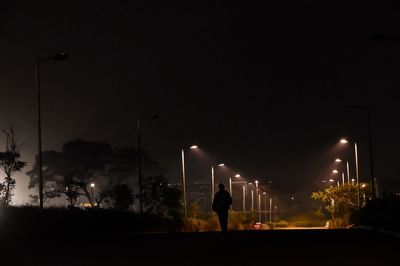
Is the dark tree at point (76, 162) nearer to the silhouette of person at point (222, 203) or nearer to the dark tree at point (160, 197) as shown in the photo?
the dark tree at point (160, 197)

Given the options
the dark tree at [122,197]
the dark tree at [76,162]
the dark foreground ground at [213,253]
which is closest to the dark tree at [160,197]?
the dark tree at [122,197]

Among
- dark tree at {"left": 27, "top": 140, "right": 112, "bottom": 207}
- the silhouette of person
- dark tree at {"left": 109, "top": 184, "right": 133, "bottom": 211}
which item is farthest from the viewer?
dark tree at {"left": 27, "top": 140, "right": 112, "bottom": 207}

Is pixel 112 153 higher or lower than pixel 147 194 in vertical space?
higher

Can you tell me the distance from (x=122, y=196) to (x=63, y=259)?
3800 centimetres

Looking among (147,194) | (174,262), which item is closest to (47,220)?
(174,262)

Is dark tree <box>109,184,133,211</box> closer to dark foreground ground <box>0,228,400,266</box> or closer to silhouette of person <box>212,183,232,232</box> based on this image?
silhouette of person <box>212,183,232,232</box>

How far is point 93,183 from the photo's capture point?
8425cm

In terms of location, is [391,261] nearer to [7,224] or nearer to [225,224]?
[225,224]

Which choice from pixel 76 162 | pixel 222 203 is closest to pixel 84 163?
pixel 76 162

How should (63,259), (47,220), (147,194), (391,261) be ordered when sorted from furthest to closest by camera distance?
(147,194)
(47,220)
(63,259)
(391,261)

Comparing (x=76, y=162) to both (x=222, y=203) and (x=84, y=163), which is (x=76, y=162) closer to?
(x=84, y=163)

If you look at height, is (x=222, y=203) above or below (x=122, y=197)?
below

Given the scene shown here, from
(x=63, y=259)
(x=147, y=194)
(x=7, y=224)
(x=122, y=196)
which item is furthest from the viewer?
(x=147, y=194)

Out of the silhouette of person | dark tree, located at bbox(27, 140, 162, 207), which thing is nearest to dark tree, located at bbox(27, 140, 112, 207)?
dark tree, located at bbox(27, 140, 162, 207)
